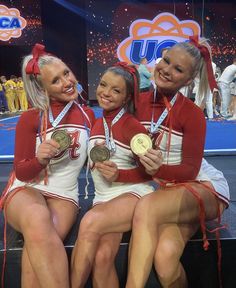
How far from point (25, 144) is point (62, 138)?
0.75 feet

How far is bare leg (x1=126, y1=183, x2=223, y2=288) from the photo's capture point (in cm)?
142

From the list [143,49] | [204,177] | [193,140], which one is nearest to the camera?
[193,140]

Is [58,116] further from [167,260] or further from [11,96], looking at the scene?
[11,96]

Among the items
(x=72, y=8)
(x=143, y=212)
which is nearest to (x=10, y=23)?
(x=72, y=8)

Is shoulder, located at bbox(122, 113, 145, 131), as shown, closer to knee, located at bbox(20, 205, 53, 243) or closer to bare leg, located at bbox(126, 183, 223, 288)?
bare leg, located at bbox(126, 183, 223, 288)

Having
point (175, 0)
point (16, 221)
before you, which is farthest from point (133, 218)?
point (175, 0)

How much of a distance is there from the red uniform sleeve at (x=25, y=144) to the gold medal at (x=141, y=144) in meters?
0.46

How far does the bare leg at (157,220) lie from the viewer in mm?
1418

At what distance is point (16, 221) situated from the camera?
5.18 ft

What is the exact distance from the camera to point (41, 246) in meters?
1.41

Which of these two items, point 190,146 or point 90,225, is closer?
point 90,225

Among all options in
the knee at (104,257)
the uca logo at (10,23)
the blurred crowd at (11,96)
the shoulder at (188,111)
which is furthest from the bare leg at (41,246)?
the uca logo at (10,23)

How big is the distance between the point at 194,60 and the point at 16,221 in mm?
1075

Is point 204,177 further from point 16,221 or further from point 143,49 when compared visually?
point 143,49
